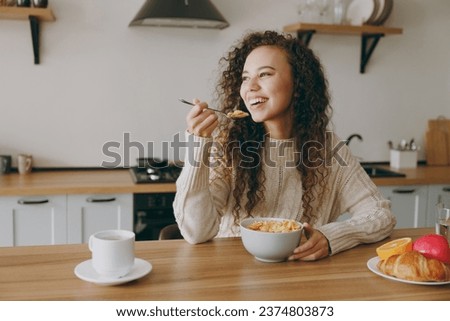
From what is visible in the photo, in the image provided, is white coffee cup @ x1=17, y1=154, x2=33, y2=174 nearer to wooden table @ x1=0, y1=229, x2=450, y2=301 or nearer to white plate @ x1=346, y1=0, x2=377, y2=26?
wooden table @ x1=0, y1=229, x2=450, y2=301

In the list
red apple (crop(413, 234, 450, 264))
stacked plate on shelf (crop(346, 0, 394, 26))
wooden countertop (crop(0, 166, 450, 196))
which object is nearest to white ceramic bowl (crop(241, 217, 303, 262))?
red apple (crop(413, 234, 450, 264))

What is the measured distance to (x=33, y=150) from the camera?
296 centimetres

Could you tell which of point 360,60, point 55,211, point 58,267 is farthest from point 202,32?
point 58,267

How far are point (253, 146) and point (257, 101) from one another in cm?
18

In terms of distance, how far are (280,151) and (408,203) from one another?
146 centimetres

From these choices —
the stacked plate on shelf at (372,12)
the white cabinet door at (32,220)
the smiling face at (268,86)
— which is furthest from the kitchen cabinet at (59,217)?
the stacked plate on shelf at (372,12)

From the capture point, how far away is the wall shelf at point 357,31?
9.97 ft

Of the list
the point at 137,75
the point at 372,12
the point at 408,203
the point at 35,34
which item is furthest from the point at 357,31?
the point at 35,34

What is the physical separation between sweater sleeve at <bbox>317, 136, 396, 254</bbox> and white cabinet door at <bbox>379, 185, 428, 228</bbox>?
1.23m

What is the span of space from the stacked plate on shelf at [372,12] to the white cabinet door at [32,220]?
1981 mm

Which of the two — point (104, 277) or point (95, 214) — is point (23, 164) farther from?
point (104, 277)

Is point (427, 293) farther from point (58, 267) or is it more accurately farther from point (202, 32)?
point (202, 32)

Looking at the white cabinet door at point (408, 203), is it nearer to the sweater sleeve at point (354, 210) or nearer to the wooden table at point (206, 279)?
the sweater sleeve at point (354, 210)

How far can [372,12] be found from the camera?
3145 millimetres
